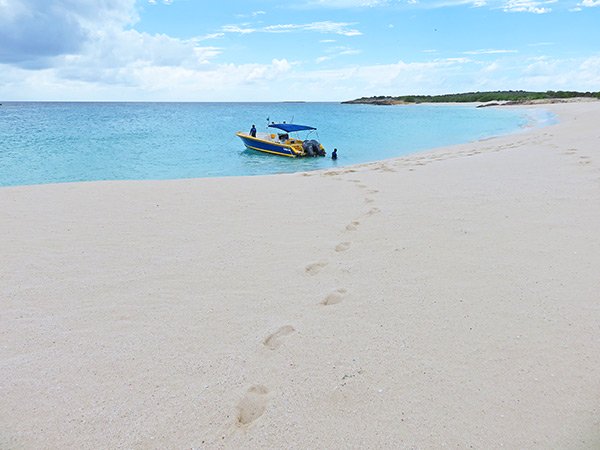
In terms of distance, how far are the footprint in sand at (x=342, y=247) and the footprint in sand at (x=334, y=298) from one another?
1.18 m

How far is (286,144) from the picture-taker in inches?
937

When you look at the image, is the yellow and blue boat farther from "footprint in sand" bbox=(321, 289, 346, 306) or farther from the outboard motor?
"footprint in sand" bbox=(321, 289, 346, 306)

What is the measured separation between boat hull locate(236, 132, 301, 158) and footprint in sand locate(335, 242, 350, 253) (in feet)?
57.7

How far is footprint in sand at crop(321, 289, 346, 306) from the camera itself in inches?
162

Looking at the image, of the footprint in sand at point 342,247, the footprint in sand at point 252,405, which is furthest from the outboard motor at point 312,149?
the footprint in sand at point 252,405

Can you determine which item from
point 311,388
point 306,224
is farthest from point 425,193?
point 311,388

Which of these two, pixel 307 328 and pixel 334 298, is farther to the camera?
pixel 334 298

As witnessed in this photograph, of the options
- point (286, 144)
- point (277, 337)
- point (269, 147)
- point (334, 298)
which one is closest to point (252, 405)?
point (277, 337)

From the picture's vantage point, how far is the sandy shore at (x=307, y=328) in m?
2.66

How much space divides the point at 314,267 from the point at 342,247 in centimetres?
74

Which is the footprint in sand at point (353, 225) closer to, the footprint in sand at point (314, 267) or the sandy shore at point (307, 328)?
the sandy shore at point (307, 328)

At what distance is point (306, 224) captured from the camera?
6.60 meters

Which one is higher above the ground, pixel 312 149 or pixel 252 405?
pixel 252 405

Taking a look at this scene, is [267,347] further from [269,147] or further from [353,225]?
[269,147]
